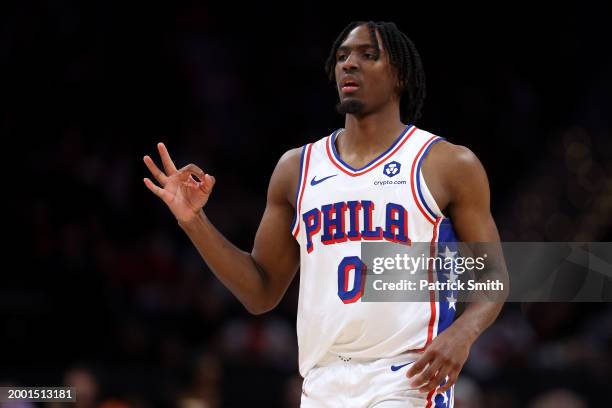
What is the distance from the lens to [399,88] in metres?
5.01

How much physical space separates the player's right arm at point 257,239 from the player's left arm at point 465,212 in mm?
724

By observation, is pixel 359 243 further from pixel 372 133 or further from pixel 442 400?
pixel 442 400

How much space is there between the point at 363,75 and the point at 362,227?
72 centimetres

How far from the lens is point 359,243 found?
4.60 m

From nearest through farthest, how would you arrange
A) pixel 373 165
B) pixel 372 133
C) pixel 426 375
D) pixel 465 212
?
pixel 426 375 → pixel 465 212 → pixel 373 165 → pixel 372 133

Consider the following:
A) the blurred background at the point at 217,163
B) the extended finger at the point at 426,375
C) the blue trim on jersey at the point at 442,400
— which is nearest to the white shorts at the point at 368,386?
the blue trim on jersey at the point at 442,400

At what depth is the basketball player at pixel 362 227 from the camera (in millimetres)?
4453

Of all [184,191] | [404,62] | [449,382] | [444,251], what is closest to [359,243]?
[444,251]

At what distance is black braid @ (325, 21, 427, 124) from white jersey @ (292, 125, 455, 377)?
13.5 inches

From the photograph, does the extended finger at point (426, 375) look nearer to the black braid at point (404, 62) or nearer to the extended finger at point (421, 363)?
the extended finger at point (421, 363)

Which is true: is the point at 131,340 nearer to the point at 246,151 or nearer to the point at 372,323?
the point at 246,151

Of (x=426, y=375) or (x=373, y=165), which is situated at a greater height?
(x=373, y=165)

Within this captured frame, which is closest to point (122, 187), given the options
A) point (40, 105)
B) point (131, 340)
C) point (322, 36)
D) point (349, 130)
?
point (40, 105)

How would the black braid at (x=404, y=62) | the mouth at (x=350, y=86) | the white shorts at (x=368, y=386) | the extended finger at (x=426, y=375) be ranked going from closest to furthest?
the extended finger at (x=426, y=375) → the white shorts at (x=368, y=386) → the mouth at (x=350, y=86) → the black braid at (x=404, y=62)
